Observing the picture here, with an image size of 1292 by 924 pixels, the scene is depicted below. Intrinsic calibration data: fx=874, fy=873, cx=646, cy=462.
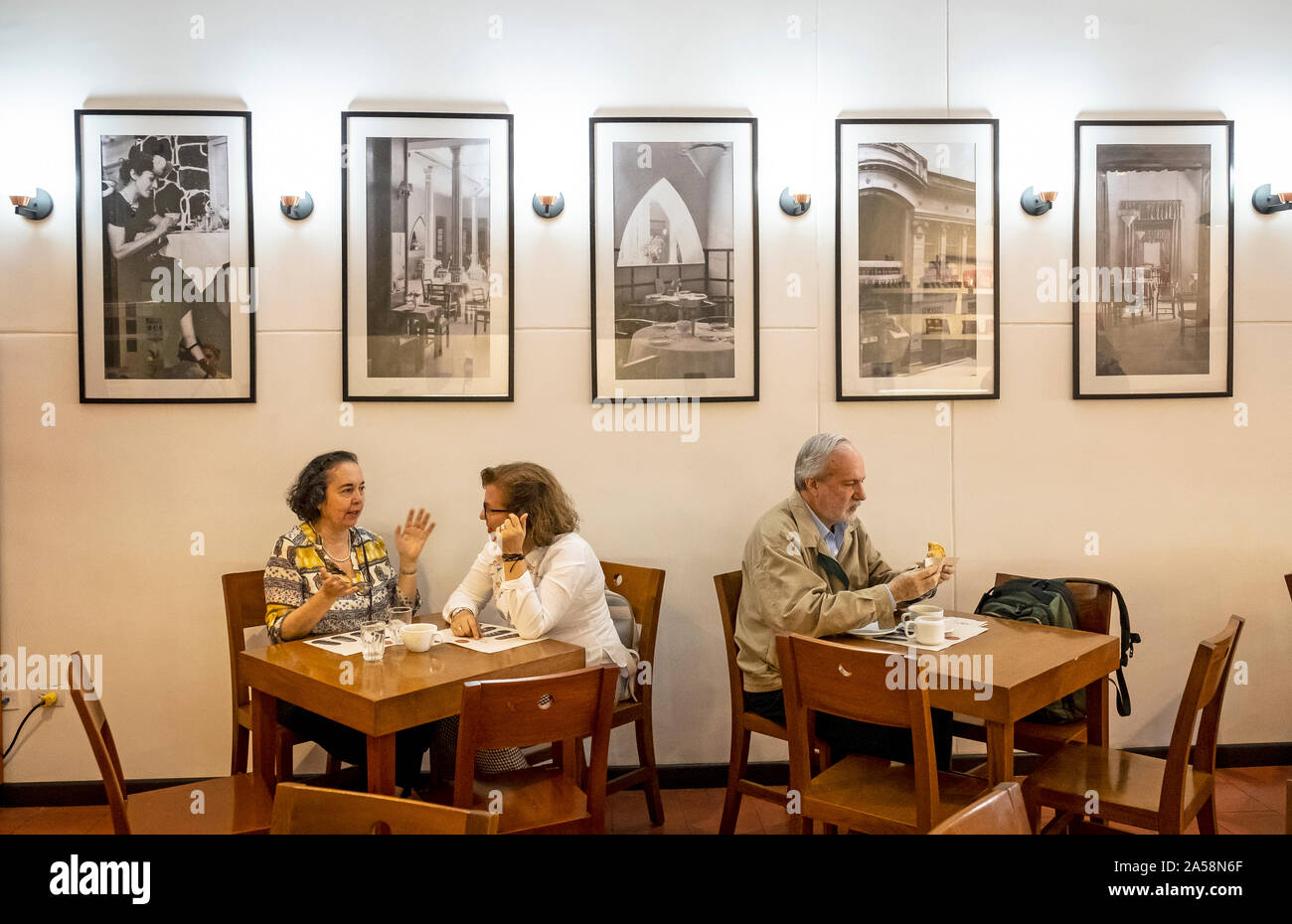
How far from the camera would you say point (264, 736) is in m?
2.71

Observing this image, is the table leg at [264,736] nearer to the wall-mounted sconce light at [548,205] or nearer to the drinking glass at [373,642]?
the drinking glass at [373,642]

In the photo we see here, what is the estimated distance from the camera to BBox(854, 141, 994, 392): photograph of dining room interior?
3789mm

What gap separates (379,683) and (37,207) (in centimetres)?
265

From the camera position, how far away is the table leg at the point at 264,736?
269 centimetres

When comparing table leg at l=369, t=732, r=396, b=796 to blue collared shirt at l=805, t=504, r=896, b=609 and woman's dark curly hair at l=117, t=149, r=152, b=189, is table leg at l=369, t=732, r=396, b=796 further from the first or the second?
woman's dark curly hair at l=117, t=149, r=152, b=189

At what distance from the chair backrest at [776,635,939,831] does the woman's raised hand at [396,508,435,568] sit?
1.62 metres

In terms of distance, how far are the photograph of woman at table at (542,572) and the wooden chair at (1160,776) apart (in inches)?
57.3

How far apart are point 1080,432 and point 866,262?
1236 millimetres

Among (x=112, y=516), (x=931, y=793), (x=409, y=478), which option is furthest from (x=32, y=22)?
(x=931, y=793)

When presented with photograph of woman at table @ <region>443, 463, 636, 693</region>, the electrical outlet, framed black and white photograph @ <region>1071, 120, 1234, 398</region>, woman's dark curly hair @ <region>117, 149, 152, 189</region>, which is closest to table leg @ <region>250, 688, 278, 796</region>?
photograph of woman at table @ <region>443, 463, 636, 693</region>

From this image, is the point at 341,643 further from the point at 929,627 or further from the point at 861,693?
the point at 929,627

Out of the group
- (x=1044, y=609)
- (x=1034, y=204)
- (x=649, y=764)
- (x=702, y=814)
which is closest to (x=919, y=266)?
(x=1034, y=204)
